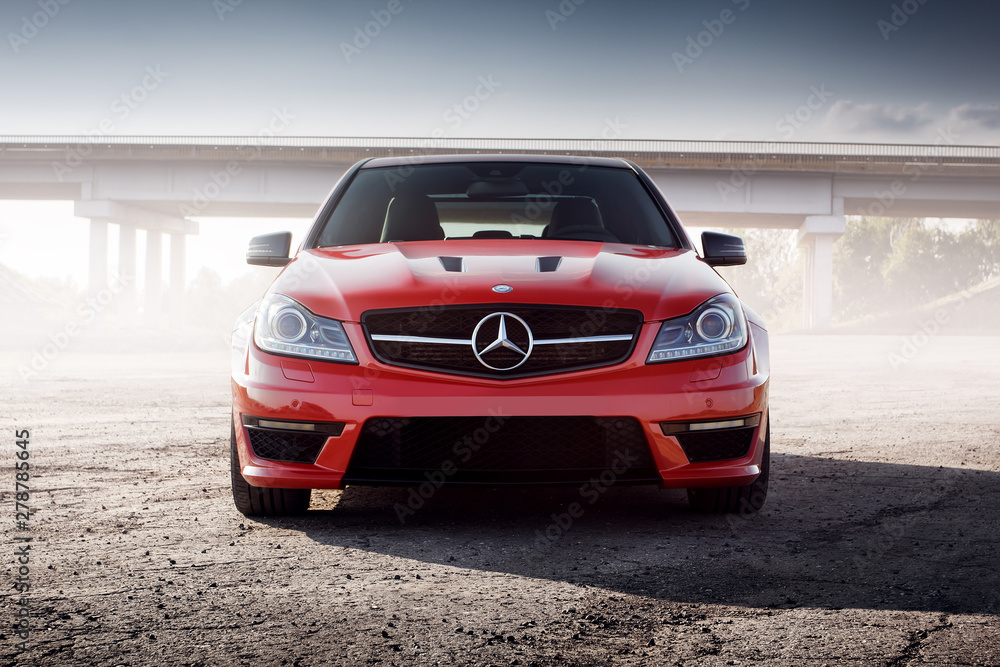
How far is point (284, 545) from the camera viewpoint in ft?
11.1

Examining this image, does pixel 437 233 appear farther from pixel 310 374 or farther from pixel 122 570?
pixel 122 570

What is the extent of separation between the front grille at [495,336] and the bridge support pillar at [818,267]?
3788cm

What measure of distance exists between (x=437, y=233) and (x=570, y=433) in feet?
5.14

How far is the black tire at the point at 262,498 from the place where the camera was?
3746 millimetres

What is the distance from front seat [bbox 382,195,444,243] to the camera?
4590mm

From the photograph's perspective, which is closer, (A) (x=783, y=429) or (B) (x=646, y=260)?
(B) (x=646, y=260)

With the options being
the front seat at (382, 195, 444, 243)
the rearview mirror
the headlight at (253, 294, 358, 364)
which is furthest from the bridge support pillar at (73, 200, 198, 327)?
the headlight at (253, 294, 358, 364)

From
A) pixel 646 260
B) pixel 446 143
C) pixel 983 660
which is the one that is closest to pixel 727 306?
pixel 646 260

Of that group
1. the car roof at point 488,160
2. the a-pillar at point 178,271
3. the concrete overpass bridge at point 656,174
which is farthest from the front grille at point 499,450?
the a-pillar at point 178,271

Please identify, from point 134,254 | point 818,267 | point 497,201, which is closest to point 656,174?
point 818,267

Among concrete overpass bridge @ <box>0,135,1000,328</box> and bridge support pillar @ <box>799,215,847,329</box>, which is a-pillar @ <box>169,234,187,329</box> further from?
bridge support pillar @ <box>799,215,847,329</box>

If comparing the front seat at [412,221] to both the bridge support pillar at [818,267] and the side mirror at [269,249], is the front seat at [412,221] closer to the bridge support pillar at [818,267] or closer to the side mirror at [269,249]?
the side mirror at [269,249]

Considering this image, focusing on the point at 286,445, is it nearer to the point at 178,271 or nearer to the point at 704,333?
the point at 704,333

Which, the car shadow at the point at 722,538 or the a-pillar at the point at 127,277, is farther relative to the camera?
the a-pillar at the point at 127,277
